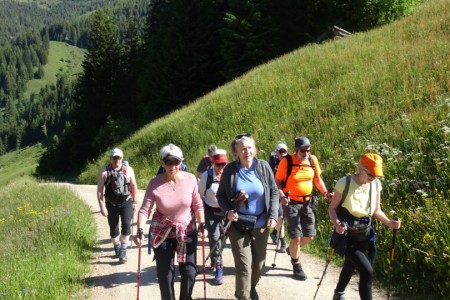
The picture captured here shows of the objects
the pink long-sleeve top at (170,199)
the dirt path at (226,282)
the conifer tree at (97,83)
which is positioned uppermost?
the conifer tree at (97,83)

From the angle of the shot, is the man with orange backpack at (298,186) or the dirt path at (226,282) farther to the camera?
the man with orange backpack at (298,186)

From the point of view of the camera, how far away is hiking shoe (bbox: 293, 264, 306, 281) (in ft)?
24.2

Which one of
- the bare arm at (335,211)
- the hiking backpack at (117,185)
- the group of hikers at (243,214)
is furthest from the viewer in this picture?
the hiking backpack at (117,185)

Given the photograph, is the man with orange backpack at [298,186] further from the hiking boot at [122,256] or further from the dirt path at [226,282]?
the hiking boot at [122,256]

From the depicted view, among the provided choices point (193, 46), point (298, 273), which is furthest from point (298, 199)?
point (193, 46)

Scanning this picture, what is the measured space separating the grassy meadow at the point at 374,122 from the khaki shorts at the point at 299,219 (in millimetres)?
1354

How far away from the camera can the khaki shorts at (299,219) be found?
23.4 ft

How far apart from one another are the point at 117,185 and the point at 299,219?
140 inches

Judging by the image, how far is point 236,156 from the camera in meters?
5.65

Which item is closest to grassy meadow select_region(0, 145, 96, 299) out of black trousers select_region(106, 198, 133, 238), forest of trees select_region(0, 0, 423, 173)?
black trousers select_region(106, 198, 133, 238)

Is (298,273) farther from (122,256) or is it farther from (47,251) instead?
(47,251)

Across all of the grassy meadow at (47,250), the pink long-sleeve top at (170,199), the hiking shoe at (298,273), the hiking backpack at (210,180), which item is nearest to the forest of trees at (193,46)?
the grassy meadow at (47,250)

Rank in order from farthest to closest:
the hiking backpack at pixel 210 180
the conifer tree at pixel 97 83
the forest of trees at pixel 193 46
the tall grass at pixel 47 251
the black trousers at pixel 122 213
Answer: the conifer tree at pixel 97 83 → the forest of trees at pixel 193 46 → the black trousers at pixel 122 213 → the hiking backpack at pixel 210 180 → the tall grass at pixel 47 251

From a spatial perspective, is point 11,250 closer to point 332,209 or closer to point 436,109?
point 332,209
